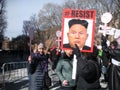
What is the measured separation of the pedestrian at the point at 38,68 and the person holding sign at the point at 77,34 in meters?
1.77

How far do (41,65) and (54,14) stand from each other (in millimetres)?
72149

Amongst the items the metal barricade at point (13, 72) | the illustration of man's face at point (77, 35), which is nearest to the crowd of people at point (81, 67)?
the illustration of man's face at point (77, 35)

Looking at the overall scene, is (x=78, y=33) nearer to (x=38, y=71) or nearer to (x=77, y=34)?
(x=77, y=34)

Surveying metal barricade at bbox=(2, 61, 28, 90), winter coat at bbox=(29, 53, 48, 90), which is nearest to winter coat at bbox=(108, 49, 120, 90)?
winter coat at bbox=(29, 53, 48, 90)

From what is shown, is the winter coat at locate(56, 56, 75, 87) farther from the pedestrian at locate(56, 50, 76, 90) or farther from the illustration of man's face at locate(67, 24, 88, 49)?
the illustration of man's face at locate(67, 24, 88, 49)

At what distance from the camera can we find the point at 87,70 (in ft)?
28.9

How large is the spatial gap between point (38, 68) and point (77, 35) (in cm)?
228

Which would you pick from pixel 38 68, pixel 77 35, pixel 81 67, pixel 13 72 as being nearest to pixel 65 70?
pixel 77 35

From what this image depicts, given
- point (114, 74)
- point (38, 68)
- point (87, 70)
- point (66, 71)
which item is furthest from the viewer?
Result: point (38, 68)

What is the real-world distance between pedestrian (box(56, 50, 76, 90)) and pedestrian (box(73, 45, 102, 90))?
3.57ft

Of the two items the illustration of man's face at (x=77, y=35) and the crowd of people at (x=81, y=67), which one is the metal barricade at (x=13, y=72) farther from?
the illustration of man's face at (x=77, y=35)

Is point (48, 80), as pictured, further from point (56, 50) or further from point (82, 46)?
point (56, 50)

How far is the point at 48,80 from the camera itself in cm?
1194

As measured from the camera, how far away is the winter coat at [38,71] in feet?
38.3
